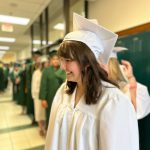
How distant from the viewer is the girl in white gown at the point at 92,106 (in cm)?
91

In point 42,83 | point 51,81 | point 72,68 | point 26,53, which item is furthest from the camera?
point 26,53

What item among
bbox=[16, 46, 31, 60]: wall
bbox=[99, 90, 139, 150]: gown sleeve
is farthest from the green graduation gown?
bbox=[16, 46, 31, 60]: wall

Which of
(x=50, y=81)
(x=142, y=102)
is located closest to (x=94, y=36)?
(x=142, y=102)

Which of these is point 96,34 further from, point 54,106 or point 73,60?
point 54,106

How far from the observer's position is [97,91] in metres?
0.98

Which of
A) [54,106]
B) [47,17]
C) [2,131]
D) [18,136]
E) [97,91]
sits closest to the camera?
[97,91]

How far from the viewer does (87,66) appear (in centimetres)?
98

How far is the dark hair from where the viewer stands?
96cm

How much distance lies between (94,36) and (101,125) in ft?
1.55

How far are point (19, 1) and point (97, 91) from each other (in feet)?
12.6

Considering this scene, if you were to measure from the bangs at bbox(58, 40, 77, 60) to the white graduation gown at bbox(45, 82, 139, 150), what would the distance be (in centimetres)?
24

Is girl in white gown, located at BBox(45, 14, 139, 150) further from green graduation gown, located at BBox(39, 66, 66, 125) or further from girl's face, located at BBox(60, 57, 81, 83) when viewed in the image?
green graduation gown, located at BBox(39, 66, 66, 125)

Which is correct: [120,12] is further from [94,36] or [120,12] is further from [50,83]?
[94,36]

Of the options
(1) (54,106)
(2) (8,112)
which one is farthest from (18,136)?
(1) (54,106)
